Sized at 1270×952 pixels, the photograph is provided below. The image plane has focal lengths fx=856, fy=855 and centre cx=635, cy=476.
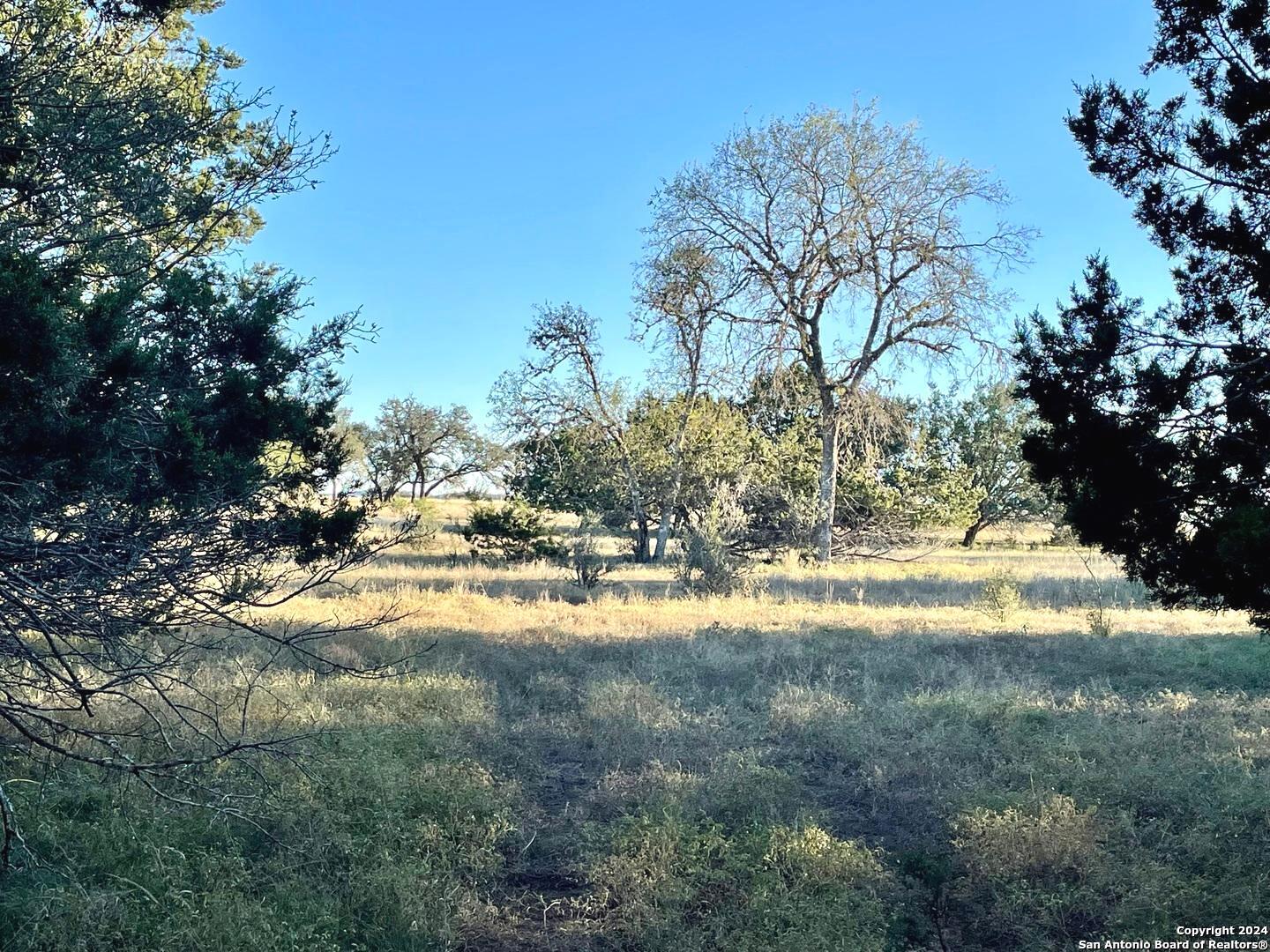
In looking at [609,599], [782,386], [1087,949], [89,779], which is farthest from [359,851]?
[782,386]

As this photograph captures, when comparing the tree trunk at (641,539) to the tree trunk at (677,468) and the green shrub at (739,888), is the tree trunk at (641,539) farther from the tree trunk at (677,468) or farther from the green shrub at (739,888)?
the green shrub at (739,888)

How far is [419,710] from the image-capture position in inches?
302

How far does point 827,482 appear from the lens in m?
24.7

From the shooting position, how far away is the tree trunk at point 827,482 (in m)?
24.7

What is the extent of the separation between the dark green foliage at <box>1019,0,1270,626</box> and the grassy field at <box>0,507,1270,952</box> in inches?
69.1

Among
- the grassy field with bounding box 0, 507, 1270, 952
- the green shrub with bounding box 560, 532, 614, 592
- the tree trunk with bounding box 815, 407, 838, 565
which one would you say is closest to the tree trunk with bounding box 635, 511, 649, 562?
the green shrub with bounding box 560, 532, 614, 592

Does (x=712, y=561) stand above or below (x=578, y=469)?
below

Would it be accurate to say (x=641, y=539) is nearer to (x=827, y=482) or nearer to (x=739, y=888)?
(x=827, y=482)

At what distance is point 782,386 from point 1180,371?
20.3 meters

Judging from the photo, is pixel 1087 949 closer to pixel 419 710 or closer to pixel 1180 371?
pixel 1180 371

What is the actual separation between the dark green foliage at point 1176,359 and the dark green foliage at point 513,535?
1876cm

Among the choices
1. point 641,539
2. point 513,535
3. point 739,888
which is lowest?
point 739,888

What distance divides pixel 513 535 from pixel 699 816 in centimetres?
1834

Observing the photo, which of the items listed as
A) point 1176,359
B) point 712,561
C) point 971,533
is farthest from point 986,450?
point 1176,359
